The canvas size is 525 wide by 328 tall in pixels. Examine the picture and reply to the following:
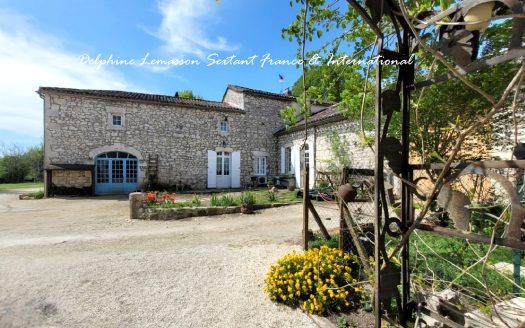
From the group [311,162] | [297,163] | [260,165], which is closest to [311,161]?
[311,162]

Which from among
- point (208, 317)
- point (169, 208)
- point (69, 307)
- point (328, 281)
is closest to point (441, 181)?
point (328, 281)

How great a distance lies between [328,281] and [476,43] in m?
2.30

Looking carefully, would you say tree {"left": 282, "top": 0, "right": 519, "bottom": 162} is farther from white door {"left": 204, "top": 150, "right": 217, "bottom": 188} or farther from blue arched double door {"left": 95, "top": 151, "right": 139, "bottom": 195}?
blue arched double door {"left": 95, "top": 151, "right": 139, "bottom": 195}

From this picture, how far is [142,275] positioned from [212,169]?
1142cm

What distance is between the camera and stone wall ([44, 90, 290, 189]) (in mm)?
11664

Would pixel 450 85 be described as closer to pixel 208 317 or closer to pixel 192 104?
pixel 208 317

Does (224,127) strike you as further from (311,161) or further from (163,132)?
(311,161)

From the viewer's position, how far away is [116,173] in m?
12.7

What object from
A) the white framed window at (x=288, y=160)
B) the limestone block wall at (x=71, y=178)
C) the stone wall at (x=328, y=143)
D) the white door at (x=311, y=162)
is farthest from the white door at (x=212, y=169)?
the limestone block wall at (x=71, y=178)

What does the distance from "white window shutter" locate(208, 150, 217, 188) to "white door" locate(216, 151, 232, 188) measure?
24 centimetres

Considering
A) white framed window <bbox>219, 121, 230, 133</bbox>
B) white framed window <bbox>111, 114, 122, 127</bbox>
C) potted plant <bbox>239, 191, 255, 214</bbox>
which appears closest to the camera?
potted plant <bbox>239, 191, 255, 214</bbox>

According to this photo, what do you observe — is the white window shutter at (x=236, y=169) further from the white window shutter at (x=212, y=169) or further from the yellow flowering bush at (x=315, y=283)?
the yellow flowering bush at (x=315, y=283)

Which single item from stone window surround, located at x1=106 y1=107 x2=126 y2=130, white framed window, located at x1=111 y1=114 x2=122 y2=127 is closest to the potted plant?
stone window surround, located at x1=106 y1=107 x2=126 y2=130

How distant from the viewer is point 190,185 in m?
14.0
